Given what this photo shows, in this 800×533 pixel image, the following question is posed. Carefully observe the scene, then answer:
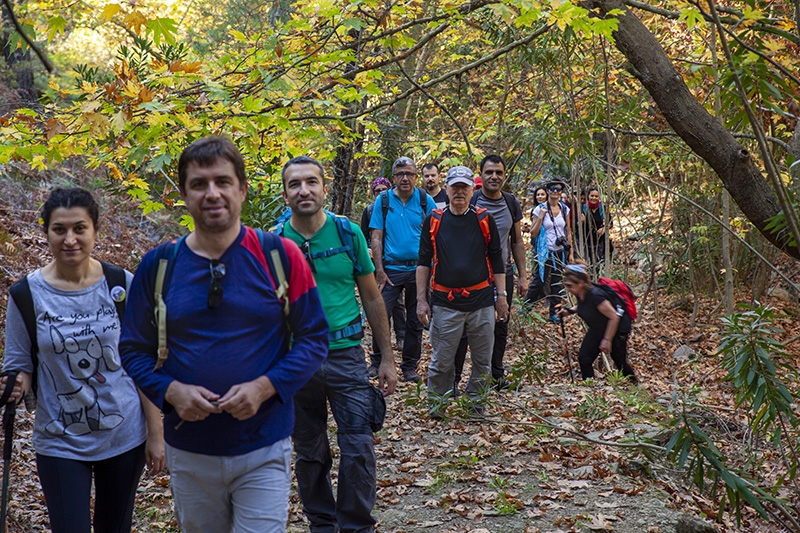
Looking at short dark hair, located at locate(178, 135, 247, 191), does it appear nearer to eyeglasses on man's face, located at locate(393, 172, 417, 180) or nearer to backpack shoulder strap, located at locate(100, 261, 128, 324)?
backpack shoulder strap, located at locate(100, 261, 128, 324)

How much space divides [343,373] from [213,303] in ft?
5.98

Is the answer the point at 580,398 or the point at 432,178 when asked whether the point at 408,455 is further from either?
the point at 432,178

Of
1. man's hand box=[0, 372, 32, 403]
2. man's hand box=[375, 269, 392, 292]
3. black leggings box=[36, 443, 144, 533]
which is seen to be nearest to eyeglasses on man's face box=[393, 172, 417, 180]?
man's hand box=[375, 269, 392, 292]

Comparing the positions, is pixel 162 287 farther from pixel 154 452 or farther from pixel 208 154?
pixel 154 452

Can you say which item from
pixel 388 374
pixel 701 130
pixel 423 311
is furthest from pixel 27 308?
pixel 701 130

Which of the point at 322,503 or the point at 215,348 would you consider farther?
the point at 322,503

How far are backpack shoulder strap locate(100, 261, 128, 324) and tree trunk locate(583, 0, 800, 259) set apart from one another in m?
3.90

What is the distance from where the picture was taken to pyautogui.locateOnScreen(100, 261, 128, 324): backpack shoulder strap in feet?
11.9

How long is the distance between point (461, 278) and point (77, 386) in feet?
13.1

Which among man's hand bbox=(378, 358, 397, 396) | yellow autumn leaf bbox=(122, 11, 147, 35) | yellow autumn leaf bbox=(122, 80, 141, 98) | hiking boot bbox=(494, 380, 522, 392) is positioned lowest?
hiking boot bbox=(494, 380, 522, 392)

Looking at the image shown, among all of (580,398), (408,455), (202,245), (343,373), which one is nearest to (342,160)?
(580,398)

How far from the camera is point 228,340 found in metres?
2.72

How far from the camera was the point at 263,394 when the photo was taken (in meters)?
2.70

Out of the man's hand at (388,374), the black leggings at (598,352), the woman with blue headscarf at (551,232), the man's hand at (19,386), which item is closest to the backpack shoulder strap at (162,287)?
the man's hand at (19,386)
